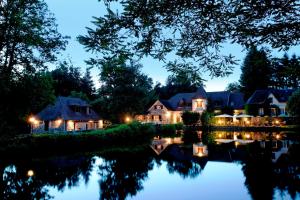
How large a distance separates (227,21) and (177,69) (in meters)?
1.21

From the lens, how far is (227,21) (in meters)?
4.97

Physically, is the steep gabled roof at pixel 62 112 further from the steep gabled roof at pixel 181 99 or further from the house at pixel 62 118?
the steep gabled roof at pixel 181 99

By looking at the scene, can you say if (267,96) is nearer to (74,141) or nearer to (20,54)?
(74,141)

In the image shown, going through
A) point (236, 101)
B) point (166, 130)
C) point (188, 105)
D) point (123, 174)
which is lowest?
point (123, 174)

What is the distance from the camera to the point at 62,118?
41.0 m

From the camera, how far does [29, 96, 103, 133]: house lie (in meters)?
41.3

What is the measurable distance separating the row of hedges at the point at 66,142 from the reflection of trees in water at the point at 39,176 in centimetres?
226

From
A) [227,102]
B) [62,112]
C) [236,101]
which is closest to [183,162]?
[62,112]

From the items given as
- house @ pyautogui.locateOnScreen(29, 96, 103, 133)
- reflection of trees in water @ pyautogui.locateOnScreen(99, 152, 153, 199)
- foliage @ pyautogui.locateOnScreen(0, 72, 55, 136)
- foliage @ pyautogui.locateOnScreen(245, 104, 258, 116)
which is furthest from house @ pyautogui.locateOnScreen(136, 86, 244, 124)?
foliage @ pyautogui.locateOnScreen(0, 72, 55, 136)

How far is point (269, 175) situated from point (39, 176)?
48.5 feet

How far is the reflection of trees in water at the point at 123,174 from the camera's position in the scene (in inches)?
642

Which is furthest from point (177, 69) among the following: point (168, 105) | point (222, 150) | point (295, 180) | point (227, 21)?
point (168, 105)

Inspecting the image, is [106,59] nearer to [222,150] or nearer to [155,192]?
[155,192]

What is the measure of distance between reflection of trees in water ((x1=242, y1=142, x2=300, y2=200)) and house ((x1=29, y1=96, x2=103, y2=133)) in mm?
26073
